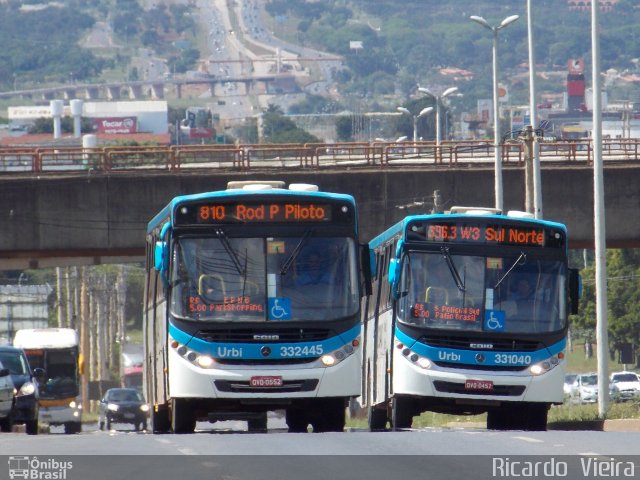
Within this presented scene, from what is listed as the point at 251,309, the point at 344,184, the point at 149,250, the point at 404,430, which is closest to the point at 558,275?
the point at 404,430

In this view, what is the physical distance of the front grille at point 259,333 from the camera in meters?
21.6

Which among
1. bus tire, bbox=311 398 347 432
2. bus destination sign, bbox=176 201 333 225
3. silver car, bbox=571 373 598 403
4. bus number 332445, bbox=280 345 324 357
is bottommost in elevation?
silver car, bbox=571 373 598 403

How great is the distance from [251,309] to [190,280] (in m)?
0.91

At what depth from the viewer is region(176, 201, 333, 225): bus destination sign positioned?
2220cm

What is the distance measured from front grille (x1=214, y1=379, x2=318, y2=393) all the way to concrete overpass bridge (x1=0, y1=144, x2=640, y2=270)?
1076 inches

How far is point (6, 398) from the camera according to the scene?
26.2 m

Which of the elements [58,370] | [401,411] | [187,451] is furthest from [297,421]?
[58,370]

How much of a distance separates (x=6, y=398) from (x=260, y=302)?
6481 millimetres

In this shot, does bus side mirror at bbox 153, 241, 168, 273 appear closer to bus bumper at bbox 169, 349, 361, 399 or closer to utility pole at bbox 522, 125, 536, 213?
bus bumper at bbox 169, 349, 361, 399

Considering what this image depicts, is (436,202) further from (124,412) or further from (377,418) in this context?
(377,418)

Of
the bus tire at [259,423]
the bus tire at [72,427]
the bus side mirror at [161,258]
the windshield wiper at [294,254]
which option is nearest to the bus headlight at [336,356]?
the windshield wiper at [294,254]

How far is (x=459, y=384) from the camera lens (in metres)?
23.4

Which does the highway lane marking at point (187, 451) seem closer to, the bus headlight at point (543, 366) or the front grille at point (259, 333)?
the front grille at point (259, 333)
